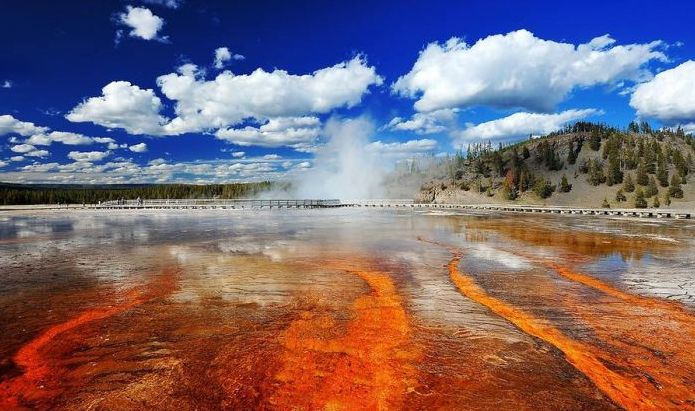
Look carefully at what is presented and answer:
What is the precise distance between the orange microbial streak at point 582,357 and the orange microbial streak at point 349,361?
1.78 m

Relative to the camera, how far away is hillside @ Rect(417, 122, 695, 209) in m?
76.4

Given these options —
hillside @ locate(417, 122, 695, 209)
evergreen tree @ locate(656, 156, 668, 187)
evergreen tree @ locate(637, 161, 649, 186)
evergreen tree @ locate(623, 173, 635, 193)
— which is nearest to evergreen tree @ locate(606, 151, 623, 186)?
hillside @ locate(417, 122, 695, 209)

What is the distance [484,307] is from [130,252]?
482 inches

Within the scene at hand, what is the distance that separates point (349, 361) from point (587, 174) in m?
99.6

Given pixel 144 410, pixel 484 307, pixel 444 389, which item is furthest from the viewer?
pixel 484 307

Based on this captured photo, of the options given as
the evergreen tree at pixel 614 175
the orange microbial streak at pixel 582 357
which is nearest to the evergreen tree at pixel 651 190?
the evergreen tree at pixel 614 175

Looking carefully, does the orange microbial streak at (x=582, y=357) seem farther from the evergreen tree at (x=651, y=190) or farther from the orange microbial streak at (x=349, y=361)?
the evergreen tree at (x=651, y=190)

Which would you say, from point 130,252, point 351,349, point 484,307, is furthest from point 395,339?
point 130,252

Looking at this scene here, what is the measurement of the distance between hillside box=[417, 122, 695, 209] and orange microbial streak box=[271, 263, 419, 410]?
6761cm

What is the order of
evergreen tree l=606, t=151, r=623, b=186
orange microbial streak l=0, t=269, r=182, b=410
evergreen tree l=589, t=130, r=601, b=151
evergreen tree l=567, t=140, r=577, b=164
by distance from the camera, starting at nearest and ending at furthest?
orange microbial streak l=0, t=269, r=182, b=410
evergreen tree l=606, t=151, r=623, b=186
evergreen tree l=567, t=140, r=577, b=164
evergreen tree l=589, t=130, r=601, b=151

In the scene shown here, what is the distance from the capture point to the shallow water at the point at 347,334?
4816mm

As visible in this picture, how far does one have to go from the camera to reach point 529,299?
339 inches

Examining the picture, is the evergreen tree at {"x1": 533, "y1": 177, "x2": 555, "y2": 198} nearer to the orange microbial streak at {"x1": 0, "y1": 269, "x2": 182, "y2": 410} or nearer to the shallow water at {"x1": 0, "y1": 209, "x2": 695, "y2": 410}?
the shallow water at {"x1": 0, "y1": 209, "x2": 695, "y2": 410}

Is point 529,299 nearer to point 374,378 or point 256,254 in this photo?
point 374,378
